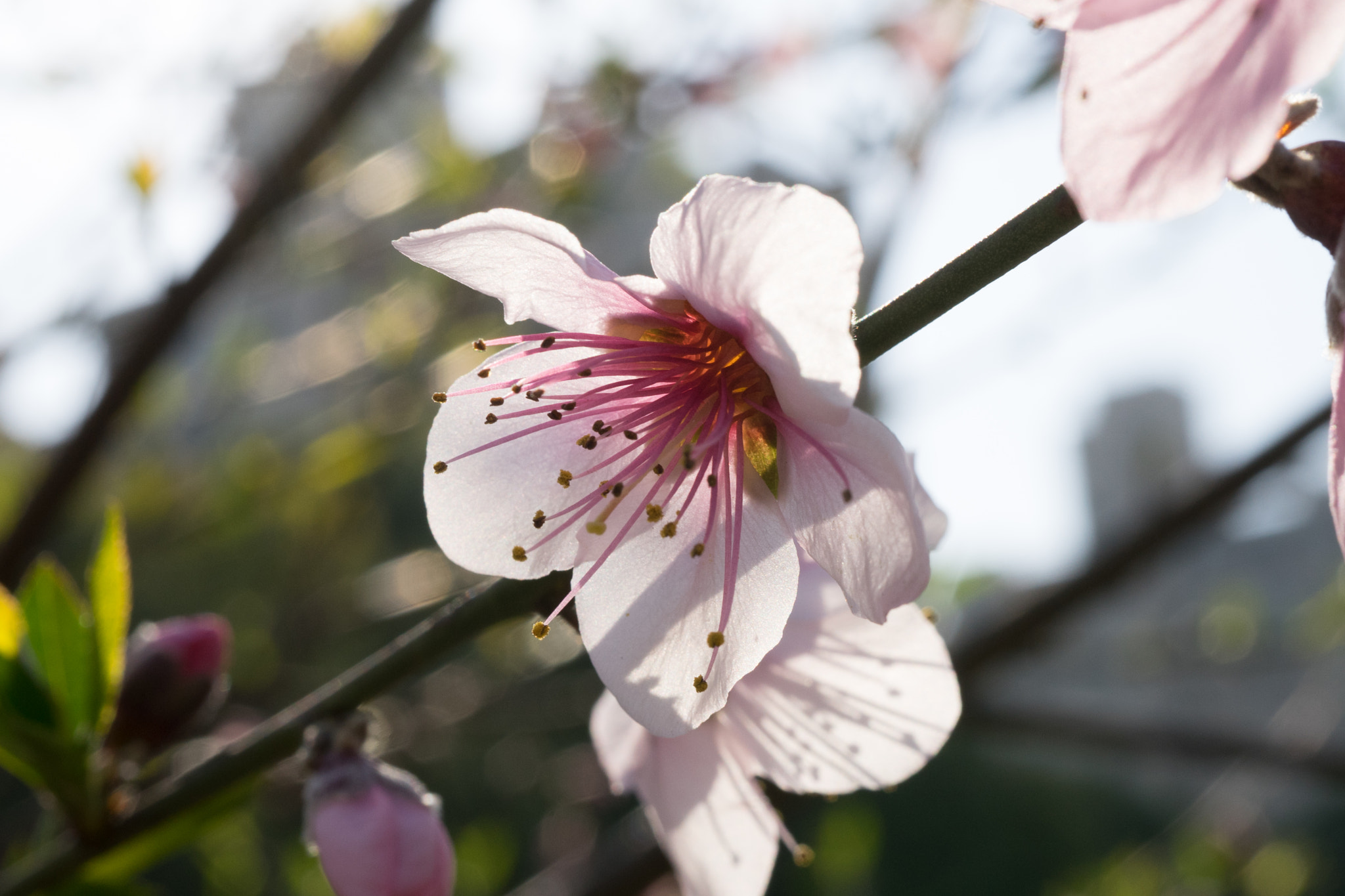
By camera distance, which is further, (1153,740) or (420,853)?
(1153,740)

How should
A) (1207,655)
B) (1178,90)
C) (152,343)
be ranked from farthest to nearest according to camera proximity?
(1207,655) → (152,343) → (1178,90)

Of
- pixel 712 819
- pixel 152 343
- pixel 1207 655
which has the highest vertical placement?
pixel 152 343

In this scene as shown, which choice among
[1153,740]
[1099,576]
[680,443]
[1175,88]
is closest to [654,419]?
[680,443]

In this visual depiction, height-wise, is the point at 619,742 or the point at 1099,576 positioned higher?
the point at 619,742

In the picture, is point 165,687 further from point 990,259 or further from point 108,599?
point 990,259

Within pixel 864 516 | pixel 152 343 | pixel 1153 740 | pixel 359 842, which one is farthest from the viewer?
pixel 1153 740

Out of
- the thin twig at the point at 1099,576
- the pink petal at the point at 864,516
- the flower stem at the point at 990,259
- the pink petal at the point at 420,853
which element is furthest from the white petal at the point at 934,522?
the thin twig at the point at 1099,576

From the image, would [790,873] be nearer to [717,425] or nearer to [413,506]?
[413,506]
